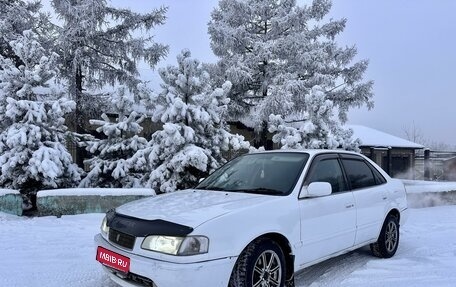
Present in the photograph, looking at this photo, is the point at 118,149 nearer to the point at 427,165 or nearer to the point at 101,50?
the point at 101,50

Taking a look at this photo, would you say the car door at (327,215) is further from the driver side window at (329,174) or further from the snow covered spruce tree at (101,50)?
the snow covered spruce tree at (101,50)

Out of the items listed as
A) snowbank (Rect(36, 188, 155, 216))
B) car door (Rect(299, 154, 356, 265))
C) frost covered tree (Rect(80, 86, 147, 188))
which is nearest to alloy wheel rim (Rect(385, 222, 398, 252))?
car door (Rect(299, 154, 356, 265))

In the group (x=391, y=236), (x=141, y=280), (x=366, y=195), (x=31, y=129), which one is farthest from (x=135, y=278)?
(x=31, y=129)

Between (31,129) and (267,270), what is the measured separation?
26.0 feet

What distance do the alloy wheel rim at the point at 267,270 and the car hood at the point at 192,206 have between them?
19.8 inches

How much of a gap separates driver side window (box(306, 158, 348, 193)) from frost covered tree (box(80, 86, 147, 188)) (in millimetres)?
6731

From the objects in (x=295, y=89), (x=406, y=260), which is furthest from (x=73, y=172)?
(x=295, y=89)

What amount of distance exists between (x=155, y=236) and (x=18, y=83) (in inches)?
334

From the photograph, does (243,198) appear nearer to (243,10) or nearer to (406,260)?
(406,260)

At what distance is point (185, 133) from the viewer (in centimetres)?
1002

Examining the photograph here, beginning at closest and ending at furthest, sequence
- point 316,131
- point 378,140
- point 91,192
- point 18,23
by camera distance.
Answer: point 91,192, point 316,131, point 18,23, point 378,140

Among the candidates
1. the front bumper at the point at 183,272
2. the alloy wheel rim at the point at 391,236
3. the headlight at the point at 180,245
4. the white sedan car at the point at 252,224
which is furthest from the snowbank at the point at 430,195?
the headlight at the point at 180,245

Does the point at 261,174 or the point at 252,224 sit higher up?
the point at 261,174

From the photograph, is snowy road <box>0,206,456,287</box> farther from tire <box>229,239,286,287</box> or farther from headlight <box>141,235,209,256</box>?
headlight <box>141,235,209,256</box>
